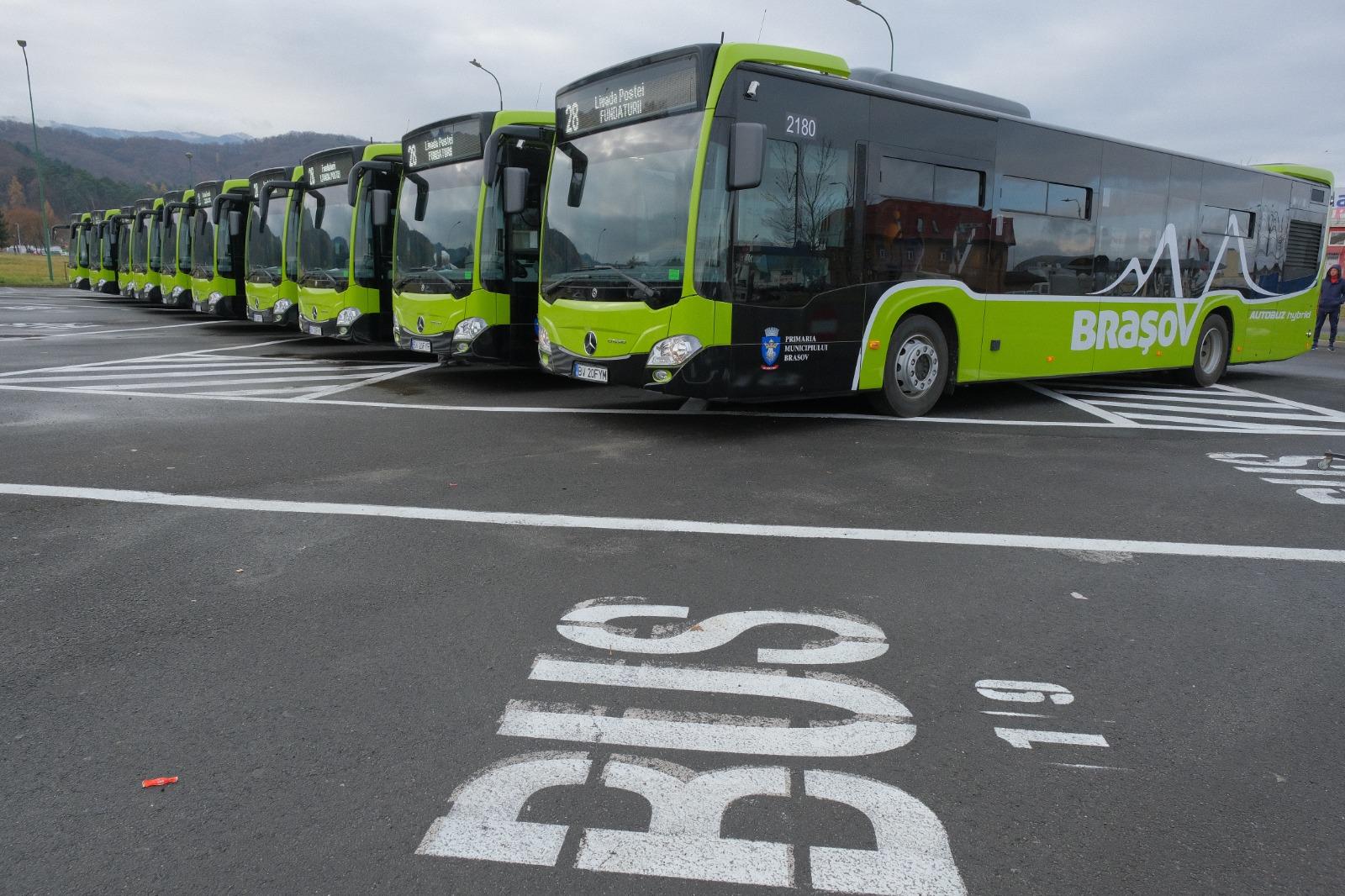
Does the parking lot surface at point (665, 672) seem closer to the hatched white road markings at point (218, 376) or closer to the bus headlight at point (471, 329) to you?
the hatched white road markings at point (218, 376)

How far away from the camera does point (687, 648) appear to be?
12.5ft

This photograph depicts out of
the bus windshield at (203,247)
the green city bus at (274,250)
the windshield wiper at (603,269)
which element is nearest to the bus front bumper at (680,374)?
the windshield wiper at (603,269)

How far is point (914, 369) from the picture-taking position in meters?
9.59

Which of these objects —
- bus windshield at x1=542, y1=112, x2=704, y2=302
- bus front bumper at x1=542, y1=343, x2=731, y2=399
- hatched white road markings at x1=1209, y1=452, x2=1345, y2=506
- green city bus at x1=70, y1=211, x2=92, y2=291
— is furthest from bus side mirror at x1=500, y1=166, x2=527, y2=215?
green city bus at x1=70, y1=211, x2=92, y2=291

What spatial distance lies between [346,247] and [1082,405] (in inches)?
444

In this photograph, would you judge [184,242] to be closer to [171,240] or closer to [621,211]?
[171,240]

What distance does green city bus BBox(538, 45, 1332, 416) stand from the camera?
25.9 feet

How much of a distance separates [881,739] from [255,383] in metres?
11.2

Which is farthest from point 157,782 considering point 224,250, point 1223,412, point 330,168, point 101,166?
point 101,166

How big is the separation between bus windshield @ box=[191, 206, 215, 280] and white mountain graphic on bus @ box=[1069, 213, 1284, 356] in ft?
63.1

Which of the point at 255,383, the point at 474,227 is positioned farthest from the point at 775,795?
the point at 255,383

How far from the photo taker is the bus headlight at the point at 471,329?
11539mm

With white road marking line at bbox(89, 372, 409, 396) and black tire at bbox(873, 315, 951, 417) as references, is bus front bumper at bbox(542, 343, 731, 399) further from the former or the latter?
white road marking line at bbox(89, 372, 409, 396)

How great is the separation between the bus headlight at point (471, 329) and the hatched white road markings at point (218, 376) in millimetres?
1622
